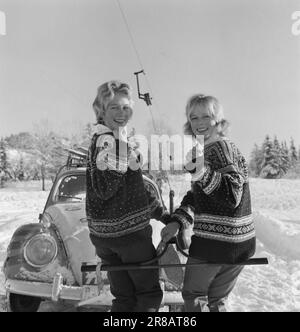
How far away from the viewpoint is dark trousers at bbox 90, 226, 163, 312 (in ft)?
7.21

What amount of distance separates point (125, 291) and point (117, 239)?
1.14 ft

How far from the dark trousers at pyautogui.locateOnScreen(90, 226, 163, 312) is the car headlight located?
3.34ft

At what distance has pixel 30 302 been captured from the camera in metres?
3.28

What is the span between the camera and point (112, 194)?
2115 mm

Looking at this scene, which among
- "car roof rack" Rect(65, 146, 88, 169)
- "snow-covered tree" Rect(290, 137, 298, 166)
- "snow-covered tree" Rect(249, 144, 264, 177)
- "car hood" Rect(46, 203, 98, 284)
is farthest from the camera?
"snow-covered tree" Rect(290, 137, 298, 166)

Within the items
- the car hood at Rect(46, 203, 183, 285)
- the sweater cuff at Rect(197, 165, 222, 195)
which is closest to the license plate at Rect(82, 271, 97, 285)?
the car hood at Rect(46, 203, 183, 285)

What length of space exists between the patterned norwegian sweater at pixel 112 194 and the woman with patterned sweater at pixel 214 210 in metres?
0.26

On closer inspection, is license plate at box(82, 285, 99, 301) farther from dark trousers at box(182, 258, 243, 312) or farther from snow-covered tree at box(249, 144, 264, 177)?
snow-covered tree at box(249, 144, 264, 177)

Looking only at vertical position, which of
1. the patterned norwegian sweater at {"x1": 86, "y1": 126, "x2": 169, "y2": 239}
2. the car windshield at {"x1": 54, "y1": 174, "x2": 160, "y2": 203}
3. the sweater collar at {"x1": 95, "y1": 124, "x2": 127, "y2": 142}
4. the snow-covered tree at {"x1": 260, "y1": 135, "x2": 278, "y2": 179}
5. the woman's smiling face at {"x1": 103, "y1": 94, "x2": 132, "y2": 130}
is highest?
the woman's smiling face at {"x1": 103, "y1": 94, "x2": 132, "y2": 130}

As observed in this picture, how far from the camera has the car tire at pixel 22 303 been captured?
317 centimetres

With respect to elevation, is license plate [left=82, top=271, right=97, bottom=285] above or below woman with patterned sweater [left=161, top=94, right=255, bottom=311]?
below
